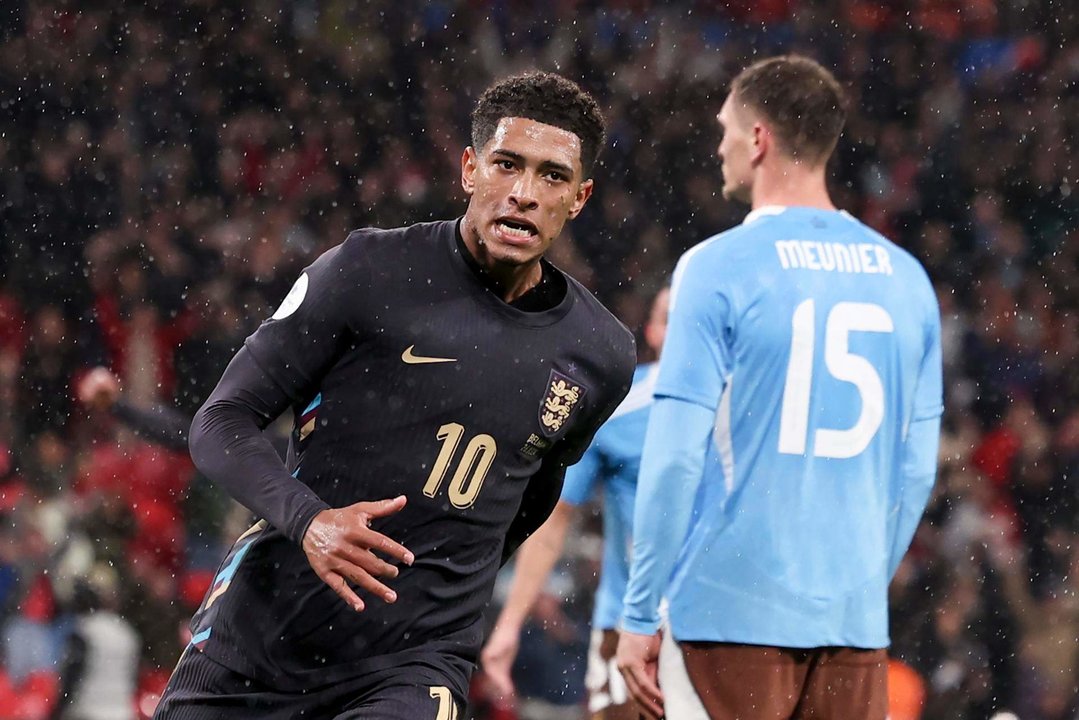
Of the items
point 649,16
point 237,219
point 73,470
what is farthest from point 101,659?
point 649,16

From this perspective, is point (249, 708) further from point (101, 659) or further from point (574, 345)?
point (101, 659)

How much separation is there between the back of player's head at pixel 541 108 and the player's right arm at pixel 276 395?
0.41 m

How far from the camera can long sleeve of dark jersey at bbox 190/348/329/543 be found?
2.57 m

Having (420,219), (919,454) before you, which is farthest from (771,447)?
(420,219)

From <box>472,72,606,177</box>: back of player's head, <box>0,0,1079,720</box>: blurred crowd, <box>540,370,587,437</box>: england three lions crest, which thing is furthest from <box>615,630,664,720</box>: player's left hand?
<box>0,0,1079,720</box>: blurred crowd

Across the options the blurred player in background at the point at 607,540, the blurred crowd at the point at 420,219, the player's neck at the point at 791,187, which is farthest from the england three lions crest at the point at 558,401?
the blurred crowd at the point at 420,219

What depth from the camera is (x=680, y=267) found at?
11.7 feet

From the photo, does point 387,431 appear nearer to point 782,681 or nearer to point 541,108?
point 541,108

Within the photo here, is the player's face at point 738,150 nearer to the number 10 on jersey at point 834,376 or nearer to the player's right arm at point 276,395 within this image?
the number 10 on jersey at point 834,376

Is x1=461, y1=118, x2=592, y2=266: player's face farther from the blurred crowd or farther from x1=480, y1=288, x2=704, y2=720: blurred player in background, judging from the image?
the blurred crowd

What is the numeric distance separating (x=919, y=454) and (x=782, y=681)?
23.8 inches

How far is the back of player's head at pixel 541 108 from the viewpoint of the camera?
2963 mm

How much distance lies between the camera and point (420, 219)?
9953mm

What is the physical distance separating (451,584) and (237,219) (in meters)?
7.03
